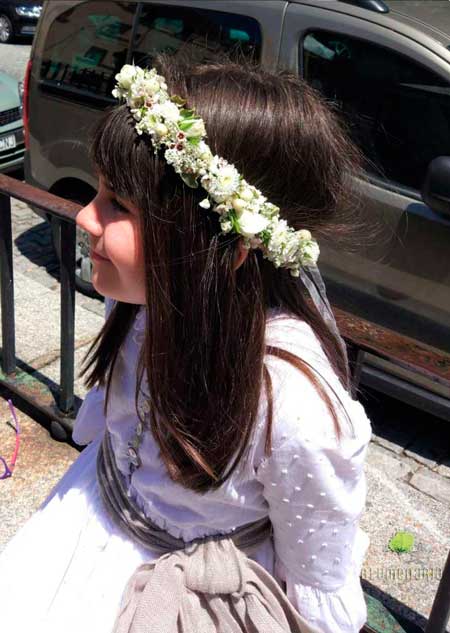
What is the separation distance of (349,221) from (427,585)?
1.59 meters

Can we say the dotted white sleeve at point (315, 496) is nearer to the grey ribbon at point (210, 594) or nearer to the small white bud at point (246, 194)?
the grey ribbon at point (210, 594)

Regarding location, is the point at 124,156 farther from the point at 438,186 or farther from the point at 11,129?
the point at 11,129

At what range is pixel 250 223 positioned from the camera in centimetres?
109

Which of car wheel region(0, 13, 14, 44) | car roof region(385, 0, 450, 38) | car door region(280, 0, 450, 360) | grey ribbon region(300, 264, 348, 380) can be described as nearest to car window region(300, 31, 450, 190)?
car door region(280, 0, 450, 360)

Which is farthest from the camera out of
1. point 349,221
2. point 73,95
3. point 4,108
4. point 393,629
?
point 4,108

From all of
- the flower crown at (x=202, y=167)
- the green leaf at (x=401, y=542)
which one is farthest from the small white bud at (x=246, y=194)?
the green leaf at (x=401, y=542)

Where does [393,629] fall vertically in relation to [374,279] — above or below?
below

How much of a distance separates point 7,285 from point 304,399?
6.94ft

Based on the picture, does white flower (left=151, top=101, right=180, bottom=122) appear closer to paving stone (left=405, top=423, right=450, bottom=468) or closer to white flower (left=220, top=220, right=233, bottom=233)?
white flower (left=220, top=220, right=233, bottom=233)

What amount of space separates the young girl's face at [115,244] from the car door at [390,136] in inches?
77.5

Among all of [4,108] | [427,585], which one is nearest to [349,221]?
[427,585]

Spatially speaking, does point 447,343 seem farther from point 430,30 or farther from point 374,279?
point 430,30

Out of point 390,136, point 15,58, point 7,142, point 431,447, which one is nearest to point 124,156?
point 390,136

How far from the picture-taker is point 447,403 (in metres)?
2.92
